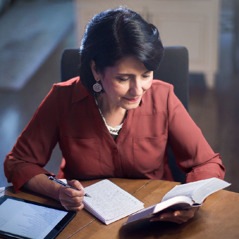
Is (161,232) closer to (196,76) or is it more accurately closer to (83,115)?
(83,115)

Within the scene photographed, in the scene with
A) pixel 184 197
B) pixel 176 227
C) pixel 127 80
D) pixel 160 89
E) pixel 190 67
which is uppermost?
pixel 127 80

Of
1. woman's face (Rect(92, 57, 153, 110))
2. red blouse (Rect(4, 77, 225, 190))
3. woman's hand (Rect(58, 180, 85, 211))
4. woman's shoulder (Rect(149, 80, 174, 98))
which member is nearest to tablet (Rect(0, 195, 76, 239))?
woman's hand (Rect(58, 180, 85, 211))

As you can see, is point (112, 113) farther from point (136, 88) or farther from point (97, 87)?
point (136, 88)

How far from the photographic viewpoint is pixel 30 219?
60.8 inches

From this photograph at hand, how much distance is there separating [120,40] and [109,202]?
53 centimetres

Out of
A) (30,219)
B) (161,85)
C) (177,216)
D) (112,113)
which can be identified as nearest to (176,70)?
(161,85)

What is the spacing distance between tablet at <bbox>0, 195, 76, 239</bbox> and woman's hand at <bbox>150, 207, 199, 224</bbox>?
11.0 inches

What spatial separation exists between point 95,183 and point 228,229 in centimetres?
50

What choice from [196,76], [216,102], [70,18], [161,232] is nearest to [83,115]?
[161,232]

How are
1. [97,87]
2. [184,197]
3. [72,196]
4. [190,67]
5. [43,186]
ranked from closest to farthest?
[184,197] → [72,196] → [43,186] → [97,87] → [190,67]

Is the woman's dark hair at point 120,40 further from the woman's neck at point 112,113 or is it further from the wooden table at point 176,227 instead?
the wooden table at point 176,227

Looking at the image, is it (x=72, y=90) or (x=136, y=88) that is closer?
(x=136, y=88)

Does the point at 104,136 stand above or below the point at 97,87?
below

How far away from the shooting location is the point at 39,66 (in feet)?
18.7
